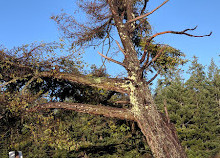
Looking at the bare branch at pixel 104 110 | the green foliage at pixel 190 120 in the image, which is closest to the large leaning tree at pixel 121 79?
the bare branch at pixel 104 110

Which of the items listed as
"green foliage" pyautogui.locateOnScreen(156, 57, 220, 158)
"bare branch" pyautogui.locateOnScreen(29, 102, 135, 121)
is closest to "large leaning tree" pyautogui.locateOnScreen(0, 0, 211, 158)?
"bare branch" pyautogui.locateOnScreen(29, 102, 135, 121)

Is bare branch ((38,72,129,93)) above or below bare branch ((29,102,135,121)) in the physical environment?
above

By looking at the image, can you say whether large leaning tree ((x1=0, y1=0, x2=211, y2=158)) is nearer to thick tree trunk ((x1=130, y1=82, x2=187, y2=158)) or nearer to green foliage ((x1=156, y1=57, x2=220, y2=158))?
thick tree trunk ((x1=130, y1=82, x2=187, y2=158))

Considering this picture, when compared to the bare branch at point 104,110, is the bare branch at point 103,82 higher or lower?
higher

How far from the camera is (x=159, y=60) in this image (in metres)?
9.87

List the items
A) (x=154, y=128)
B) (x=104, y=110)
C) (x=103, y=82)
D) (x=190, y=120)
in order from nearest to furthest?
(x=154, y=128), (x=104, y=110), (x=103, y=82), (x=190, y=120)

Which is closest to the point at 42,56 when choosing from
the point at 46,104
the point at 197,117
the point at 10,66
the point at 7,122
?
the point at 10,66

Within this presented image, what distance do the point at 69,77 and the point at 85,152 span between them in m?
14.4

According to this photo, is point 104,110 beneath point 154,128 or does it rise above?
above

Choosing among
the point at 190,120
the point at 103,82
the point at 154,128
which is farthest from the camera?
the point at 190,120

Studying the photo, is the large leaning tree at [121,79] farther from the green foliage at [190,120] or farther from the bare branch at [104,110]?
the green foliage at [190,120]

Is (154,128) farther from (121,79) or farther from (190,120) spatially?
(190,120)

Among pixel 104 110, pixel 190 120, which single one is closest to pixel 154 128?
pixel 104 110

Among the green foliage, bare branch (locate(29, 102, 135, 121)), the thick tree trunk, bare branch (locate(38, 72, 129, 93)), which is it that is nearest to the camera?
the thick tree trunk
